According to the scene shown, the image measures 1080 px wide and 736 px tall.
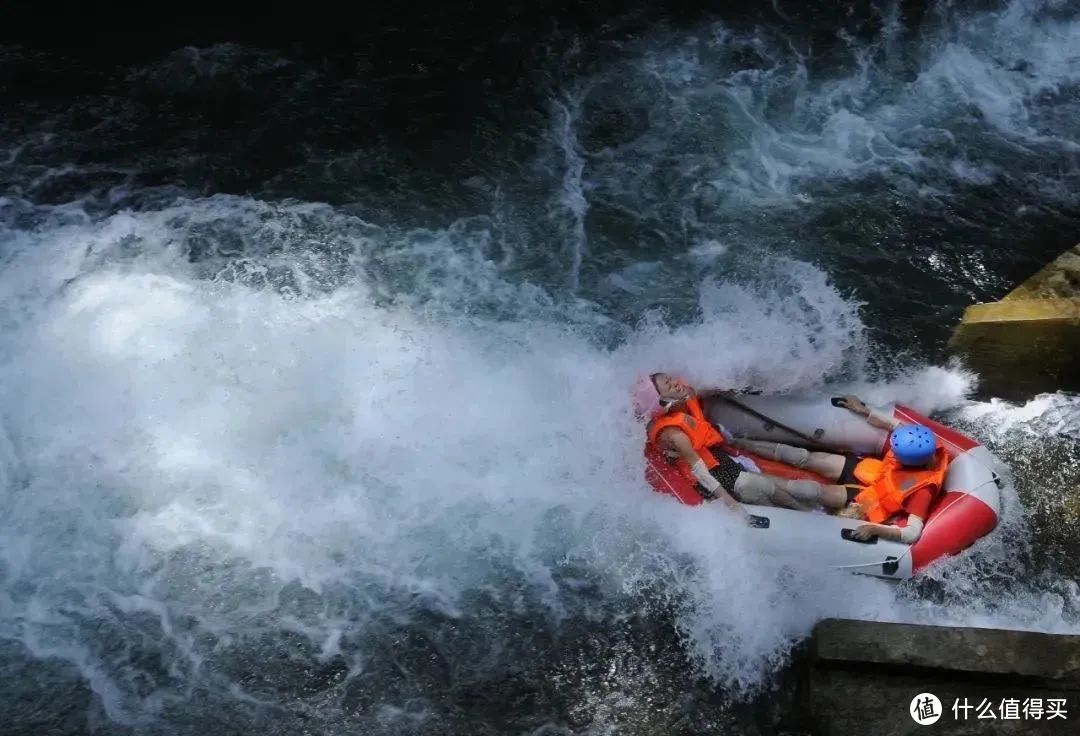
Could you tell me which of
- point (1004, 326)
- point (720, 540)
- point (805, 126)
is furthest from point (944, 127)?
point (720, 540)

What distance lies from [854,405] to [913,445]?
2.17 ft

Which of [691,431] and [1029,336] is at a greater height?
[691,431]

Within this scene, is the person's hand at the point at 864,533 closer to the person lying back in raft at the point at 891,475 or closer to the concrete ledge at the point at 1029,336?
the person lying back in raft at the point at 891,475

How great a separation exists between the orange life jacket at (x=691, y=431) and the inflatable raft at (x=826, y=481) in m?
0.10

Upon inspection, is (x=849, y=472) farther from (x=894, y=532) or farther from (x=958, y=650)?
(x=958, y=650)

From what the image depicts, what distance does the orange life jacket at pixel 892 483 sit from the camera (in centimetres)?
772

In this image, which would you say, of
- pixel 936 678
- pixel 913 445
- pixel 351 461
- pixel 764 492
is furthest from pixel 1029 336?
pixel 351 461

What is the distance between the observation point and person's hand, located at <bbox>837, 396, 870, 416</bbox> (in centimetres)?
818

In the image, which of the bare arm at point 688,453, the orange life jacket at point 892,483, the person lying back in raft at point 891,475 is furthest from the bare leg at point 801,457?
the bare arm at point 688,453

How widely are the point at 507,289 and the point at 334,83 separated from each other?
3.71m

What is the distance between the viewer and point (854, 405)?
26.9 feet

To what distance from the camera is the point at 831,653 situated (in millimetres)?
7121

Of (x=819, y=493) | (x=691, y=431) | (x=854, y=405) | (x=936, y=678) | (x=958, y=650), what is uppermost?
(x=691, y=431)

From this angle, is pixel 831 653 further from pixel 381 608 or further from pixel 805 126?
pixel 805 126
